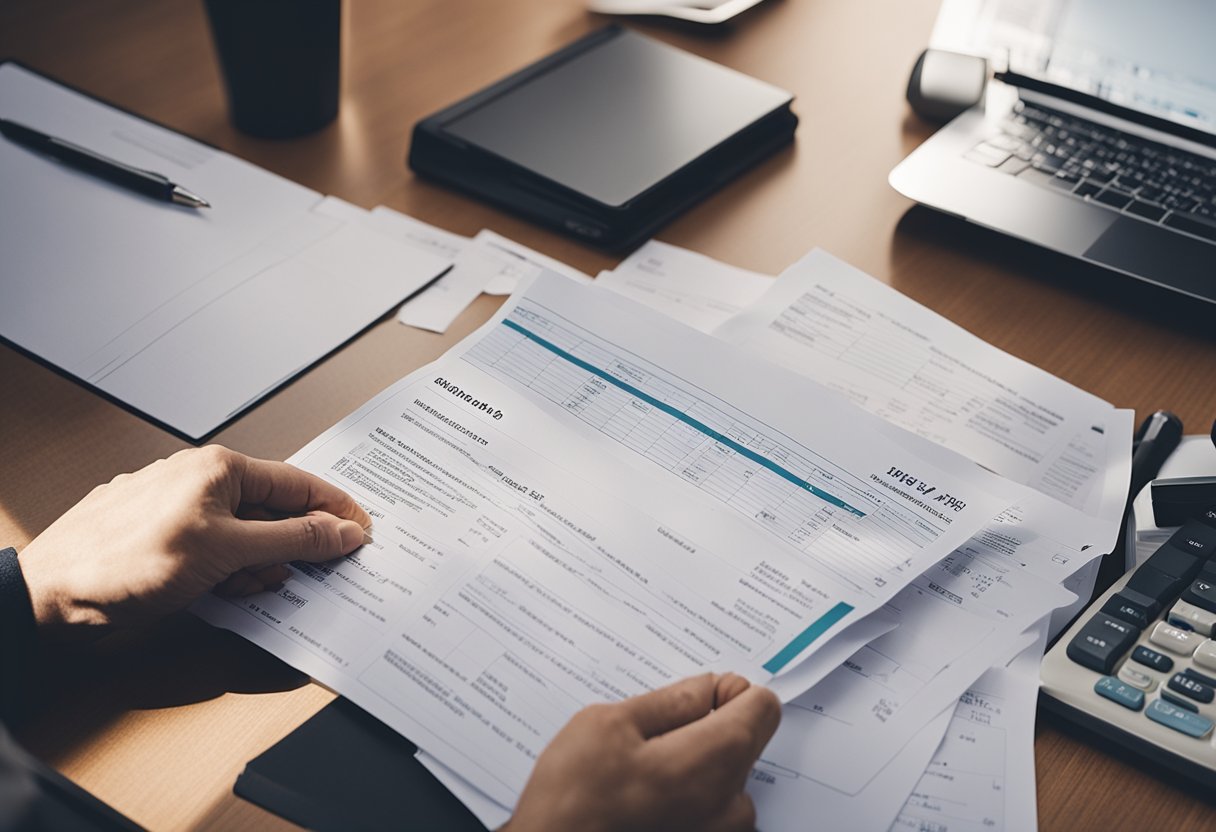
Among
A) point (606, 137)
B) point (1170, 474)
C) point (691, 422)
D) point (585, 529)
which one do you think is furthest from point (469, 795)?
point (606, 137)

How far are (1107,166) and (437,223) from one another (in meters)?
0.61

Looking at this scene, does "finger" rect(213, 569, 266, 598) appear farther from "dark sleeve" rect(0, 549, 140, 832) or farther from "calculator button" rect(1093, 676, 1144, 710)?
"calculator button" rect(1093, 676, 1144, 710)

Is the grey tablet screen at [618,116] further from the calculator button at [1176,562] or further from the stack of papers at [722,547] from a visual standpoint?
the calculator button at [1176,562]

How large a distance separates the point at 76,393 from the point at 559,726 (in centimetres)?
46

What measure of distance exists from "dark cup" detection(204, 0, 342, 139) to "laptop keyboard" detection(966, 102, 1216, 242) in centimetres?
62

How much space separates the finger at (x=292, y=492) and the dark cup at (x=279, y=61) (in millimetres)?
495

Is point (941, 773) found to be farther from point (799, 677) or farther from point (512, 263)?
point (512, 263)

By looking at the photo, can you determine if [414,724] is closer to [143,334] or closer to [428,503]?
[428,503]

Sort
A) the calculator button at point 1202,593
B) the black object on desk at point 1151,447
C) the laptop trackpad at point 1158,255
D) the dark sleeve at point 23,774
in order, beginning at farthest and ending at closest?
the laptop trackpad at point 1158,255 → the black object on desk at point 1151,447 → the calculator button at point 1202,593 → the dark sleeve at point 23,774

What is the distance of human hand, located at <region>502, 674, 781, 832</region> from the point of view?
1.65 feet

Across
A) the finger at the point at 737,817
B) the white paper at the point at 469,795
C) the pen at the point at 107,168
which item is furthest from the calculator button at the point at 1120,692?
the pen at the point at 107,168

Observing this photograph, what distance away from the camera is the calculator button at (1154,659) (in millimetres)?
583

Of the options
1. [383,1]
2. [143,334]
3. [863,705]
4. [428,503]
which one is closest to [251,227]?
[143,334]

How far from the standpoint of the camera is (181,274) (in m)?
0.87
